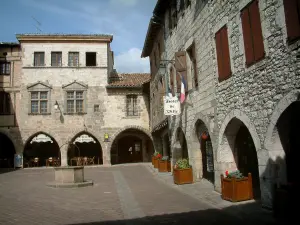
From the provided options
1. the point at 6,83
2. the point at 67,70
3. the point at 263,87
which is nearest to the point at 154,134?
the point at 67,70

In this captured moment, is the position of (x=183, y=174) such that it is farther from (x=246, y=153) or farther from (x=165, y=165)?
(x=165, y=165)

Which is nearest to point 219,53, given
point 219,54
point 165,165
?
point 219,54

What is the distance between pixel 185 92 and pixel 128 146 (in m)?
14.5

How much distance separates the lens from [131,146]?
24.9 m

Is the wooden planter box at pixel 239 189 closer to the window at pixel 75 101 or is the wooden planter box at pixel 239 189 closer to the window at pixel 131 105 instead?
the window at pixel 131 105

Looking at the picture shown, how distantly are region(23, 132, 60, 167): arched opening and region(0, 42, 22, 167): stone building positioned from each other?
1193 mm

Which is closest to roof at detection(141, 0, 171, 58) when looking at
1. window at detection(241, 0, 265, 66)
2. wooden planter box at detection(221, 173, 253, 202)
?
window at detection(241, 0, 265, 66)

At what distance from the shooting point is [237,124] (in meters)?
8.37

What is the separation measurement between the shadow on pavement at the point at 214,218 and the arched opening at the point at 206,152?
392 cm

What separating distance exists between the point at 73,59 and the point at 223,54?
16.2 meters

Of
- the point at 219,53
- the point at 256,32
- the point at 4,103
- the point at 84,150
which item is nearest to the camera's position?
the point at 256,32

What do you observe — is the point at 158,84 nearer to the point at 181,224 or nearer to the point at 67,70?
the point at 67,70

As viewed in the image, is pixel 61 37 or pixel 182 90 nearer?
pixel 182 90

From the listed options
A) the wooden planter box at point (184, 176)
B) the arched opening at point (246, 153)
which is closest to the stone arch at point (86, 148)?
the wooden planter box at point (184, 176)
